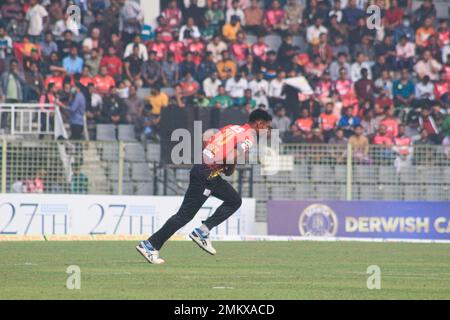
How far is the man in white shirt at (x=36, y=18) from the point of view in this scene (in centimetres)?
3491

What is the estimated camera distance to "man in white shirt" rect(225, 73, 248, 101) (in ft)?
110

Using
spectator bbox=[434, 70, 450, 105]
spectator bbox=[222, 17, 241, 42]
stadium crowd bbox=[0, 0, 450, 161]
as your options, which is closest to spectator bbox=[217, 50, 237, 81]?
stadium crowd bbox=[0, 0, 450, 161]

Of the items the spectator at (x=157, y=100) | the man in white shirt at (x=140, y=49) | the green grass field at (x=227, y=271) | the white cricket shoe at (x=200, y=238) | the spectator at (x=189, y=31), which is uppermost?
the spectator at (x=189, y=31)

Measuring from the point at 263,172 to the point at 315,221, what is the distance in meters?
1.71

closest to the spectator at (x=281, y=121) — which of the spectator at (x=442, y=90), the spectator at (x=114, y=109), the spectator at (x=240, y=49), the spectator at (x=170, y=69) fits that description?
the spectator at (x=240, y=49)

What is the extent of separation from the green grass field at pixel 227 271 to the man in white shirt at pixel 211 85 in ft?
30.6

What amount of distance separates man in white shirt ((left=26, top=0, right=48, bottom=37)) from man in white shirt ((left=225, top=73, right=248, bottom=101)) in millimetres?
5481

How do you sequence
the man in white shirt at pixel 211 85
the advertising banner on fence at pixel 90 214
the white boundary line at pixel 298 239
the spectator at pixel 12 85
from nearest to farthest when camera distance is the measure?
the white boundary line at pixel 298 239
the advertising banner on fence at pixel 90 214
the spectator at pixel 12 85
the man in white shirt at pixel 211 85

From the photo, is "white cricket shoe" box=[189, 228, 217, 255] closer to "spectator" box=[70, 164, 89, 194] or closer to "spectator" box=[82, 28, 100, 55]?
"spectator" box=[70, 164, 89, 194]

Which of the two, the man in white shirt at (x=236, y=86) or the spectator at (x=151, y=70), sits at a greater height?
the spectator at (x=151, y=70)

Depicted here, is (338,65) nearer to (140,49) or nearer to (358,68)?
(358,68)

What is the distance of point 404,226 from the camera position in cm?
2936

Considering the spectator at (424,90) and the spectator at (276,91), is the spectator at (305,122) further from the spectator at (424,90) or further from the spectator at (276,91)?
the spectator at (424,90)
